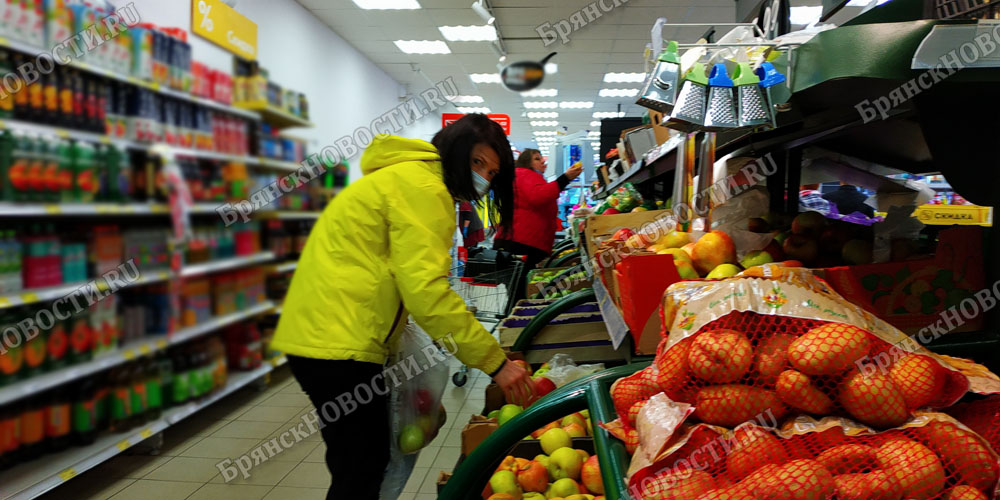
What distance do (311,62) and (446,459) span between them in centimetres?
568

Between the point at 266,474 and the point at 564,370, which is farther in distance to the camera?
the point at 266,474

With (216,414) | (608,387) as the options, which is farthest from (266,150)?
(608,387)

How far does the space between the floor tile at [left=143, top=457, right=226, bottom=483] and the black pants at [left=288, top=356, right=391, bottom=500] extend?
1.63 metres

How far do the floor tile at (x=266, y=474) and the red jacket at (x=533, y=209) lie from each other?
7.63ft

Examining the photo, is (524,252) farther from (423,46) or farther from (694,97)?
(423,46)

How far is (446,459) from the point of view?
292 cm

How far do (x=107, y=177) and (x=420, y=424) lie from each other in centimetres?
205

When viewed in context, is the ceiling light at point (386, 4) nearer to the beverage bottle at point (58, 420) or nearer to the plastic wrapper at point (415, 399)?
the beverage bottle at point (58, 420)

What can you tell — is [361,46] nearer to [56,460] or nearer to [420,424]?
[56,460]

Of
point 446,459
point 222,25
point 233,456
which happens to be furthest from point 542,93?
point 233,456

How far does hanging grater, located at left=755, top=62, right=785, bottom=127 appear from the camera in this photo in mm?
1035

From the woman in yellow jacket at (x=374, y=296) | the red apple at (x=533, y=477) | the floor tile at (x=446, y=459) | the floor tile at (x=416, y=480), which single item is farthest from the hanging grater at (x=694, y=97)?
the floor tile at (x=446, y=459)

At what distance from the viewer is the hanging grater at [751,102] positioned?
1.07 m

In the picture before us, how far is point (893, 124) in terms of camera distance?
1.82 m
